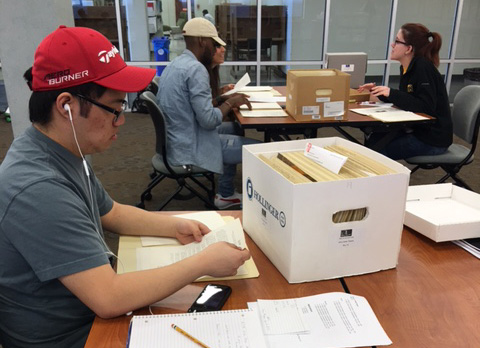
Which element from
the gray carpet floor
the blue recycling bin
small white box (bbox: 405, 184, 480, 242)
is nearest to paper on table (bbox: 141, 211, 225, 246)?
small white box (bbox: 405, 184, 480, 242)

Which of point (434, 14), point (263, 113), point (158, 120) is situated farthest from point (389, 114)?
point (434, 14)

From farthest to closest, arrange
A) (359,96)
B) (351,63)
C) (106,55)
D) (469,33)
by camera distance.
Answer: (469,33) → (351,63) → (359,96) → (106,55)

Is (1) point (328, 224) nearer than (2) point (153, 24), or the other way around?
(1) point (328, 224)

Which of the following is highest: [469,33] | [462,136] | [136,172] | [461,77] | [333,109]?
[469,33]

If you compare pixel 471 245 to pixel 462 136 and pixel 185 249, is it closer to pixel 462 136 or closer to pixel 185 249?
pixel 185 249

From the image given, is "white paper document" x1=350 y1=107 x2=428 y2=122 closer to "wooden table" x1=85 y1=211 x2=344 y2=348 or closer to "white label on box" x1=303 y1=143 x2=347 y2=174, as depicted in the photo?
"white label on box" x1=303 y1=143 x2=347 y2=174

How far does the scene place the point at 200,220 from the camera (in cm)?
138

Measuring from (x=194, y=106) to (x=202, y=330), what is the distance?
1.86 m

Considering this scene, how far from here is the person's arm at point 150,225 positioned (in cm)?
126

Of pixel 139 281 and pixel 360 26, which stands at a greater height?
pixel 360 26

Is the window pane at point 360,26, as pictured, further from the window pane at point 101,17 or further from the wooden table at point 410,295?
the wooden table at point 410,295

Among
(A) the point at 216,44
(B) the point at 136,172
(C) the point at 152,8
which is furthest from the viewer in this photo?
(C) the point at 152,8

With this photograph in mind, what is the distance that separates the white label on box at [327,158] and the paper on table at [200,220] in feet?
1.24

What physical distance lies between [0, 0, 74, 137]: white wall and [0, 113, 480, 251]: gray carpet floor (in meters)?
1.06
